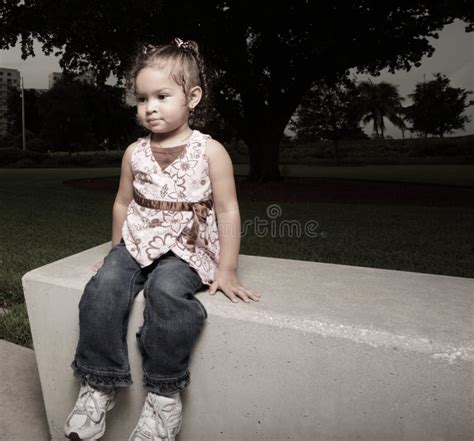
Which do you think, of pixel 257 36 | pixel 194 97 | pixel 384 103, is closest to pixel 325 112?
pixel 257 36

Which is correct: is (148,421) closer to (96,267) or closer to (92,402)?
(92,402)

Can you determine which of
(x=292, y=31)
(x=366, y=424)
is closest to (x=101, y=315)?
(x=366, y=424)

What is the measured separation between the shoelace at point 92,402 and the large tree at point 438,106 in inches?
1866

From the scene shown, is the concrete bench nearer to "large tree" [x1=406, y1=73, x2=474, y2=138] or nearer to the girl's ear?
the girl's ear

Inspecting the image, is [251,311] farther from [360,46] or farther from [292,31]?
[292,31]

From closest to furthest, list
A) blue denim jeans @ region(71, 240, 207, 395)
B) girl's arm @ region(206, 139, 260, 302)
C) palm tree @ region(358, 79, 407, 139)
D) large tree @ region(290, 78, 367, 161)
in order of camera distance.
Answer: blue denim jeans @ region(71, 240, 207, 395), girl's arm @ region(206, 139, 260, 302), large tree @ region(290, 78, 367, 161), palm tree @ region(358, 79, 407, 139)

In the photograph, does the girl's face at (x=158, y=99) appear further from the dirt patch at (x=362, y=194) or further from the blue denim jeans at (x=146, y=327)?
the dirt patch at (x=362, y=194)

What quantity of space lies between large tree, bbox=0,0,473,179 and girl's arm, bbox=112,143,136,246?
22.3 feet

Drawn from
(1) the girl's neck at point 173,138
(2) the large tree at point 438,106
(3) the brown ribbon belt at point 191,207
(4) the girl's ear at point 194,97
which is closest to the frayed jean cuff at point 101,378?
(3) the brown ribbon belt at point 191,207

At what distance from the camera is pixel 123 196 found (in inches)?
82.3

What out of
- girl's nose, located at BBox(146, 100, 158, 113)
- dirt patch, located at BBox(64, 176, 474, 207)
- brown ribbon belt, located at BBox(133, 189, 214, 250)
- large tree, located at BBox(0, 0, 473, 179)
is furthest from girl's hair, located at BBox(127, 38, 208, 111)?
dirt patch, located at BBox(64, 176, 474, 207)

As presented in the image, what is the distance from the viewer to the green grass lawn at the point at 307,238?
4129 mm

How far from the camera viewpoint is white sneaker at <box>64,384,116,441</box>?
150cm

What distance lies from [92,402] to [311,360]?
807 mm
